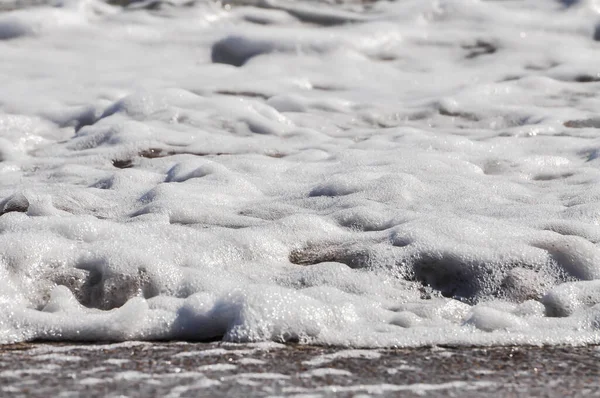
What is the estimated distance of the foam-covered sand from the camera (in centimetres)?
246

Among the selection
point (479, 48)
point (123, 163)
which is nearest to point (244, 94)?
point (123, 163)

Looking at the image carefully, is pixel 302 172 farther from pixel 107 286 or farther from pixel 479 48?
pixel 479 48

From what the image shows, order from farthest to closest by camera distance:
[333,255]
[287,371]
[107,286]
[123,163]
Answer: [123,163], [333,255], [107,286], [287,371]

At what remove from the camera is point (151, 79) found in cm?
571

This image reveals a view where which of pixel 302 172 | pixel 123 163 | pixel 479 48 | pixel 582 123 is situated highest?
pixel 479 48

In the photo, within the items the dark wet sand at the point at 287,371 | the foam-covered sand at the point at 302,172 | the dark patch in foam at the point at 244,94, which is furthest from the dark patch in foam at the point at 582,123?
the dark wet sand at the point at 287,371

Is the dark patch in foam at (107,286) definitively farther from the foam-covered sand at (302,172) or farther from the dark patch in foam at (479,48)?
the dark patch in foam at (479,48)

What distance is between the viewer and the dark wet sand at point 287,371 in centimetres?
187

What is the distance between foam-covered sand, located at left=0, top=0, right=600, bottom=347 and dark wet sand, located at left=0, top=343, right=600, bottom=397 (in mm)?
108

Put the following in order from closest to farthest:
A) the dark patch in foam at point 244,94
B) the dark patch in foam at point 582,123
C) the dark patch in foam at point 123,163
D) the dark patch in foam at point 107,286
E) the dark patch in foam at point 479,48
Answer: the dark patch in foam at point 107,286 < the dark patch in foam at point 123,163 < the dark patch in foam at point 582,123 < the dark patch in foam at point 244,94 < the dark patch in foam at point 479,48

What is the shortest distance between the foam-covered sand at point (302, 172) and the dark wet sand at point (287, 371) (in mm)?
108

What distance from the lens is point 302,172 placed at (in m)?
4.05

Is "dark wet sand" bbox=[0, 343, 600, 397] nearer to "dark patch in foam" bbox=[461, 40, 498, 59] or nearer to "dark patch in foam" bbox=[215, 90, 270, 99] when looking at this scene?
"dark patch in foam" bbox=[215, 90, 270, 99]

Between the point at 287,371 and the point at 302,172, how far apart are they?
2120 mm
